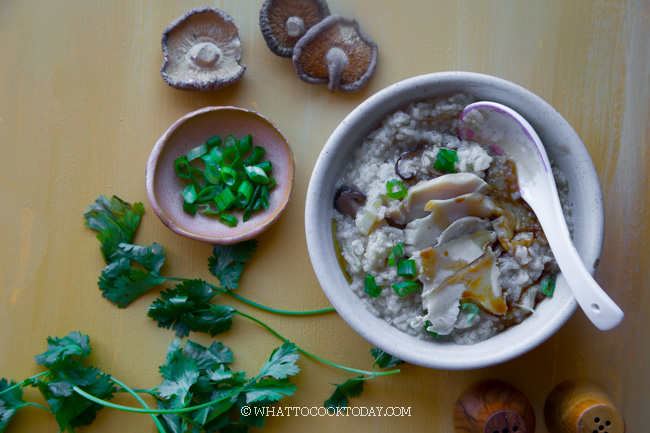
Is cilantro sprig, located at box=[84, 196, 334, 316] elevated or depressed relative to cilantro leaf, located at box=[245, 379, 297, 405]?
elevated

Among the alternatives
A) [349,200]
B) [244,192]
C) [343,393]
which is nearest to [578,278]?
[349,200]

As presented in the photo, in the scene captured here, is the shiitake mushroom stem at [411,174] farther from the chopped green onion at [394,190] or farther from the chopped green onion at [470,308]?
the chopped green onion at [470,308]

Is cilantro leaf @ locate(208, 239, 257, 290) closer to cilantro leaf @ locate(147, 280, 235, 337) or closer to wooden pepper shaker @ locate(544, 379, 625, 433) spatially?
cilantro leaf @ locate(147, 280, 235, 337)

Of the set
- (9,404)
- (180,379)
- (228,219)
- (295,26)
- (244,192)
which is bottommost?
(9,404)

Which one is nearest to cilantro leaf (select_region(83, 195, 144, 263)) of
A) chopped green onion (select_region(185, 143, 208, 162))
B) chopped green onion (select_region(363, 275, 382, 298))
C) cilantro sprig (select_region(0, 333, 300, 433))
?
chopped green onion (select_region(185, 143, 208, 162))

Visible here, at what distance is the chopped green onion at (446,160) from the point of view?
1689mm

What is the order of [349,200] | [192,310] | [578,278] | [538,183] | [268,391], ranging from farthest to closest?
1. [192,310]
2. [268,391]
3. [349,200]
4. [538,183]
5. [578,278]

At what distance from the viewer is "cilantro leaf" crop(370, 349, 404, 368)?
1.91 m

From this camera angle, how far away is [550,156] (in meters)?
1.69

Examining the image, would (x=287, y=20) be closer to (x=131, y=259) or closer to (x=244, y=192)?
(x=244, y=192)

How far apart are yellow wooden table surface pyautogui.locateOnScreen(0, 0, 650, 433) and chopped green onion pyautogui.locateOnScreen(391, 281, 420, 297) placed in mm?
421

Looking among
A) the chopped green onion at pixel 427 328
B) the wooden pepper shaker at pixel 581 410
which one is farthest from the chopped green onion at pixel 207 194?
the wooden pepper shaker at pixel 581 410

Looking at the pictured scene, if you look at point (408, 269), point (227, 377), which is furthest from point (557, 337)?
point (227, 377)

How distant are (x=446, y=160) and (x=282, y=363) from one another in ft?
3.12
